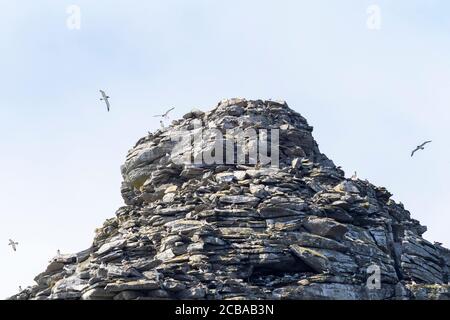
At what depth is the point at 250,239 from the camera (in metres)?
77.0

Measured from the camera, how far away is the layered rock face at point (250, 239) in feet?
236

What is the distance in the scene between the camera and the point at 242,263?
245ft

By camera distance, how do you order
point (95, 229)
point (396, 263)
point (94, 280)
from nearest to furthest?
point (94, 280)
point (396, 263)
point (95, 229)

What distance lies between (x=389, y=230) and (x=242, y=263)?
1864 centimetres

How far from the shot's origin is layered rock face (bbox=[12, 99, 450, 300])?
2837 inches

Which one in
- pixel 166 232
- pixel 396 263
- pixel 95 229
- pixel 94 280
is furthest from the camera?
pixel 95 229

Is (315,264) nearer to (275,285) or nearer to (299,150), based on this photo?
(275,285)

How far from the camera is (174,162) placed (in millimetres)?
94062

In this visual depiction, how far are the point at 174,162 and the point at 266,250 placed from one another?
21.8 m
